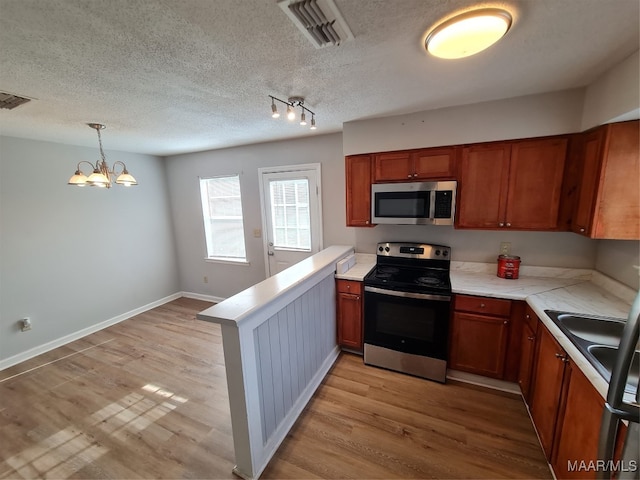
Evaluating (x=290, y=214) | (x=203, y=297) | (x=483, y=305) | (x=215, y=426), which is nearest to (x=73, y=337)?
(x=203, y=297)

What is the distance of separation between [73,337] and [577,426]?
4866 millimetres

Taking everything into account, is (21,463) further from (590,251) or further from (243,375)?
(590,251)

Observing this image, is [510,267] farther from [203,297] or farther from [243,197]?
[203,297]

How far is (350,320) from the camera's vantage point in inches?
104

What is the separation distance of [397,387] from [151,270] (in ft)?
13.3

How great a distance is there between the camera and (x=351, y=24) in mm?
1117

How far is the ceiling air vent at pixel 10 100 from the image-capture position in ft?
5.72

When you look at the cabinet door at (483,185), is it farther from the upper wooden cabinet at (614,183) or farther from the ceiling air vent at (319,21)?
the ceiling air vent at (319,21)

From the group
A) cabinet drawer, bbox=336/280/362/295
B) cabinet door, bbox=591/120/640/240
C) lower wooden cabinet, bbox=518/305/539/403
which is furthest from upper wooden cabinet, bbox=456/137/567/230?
cabinet drawer, bbox=336/280/362/295

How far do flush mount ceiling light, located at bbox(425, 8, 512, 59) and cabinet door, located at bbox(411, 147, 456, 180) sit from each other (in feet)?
3.81

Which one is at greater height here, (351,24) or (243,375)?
(351,24)

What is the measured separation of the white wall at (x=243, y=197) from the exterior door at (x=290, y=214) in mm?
107

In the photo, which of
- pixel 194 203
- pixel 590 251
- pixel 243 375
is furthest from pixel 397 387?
pixel 194 203

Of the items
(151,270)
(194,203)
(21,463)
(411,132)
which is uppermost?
(411,132)
